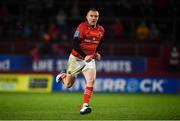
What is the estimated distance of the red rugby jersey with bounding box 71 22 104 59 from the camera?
41.2ft

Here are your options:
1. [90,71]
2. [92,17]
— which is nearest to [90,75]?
[90,71]

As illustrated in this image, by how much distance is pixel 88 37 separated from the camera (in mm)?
12672

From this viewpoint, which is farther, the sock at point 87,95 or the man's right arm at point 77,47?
the man's right arm at point 77,47

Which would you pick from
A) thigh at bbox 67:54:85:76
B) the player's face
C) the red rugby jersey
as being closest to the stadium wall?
thigh at bbox 67:54:85:76

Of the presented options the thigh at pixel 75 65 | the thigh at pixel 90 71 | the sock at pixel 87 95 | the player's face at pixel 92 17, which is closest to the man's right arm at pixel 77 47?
the thigh at pixel 90 71

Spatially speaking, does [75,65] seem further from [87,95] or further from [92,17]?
[92,17]

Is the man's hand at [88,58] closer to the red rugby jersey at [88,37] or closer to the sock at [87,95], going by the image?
the red rugby jersey at [88,37]

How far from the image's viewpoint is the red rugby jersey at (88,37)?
41.2 feet

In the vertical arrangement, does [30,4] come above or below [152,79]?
above

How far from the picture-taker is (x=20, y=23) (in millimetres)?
26406

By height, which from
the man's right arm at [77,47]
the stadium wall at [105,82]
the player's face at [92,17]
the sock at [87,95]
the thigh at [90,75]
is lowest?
the stadium wall at [105,82]

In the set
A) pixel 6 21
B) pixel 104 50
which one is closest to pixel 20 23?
pixel 6 21

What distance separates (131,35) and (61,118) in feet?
49.1

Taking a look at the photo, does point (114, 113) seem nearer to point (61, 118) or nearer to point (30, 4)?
point (61, 118)
